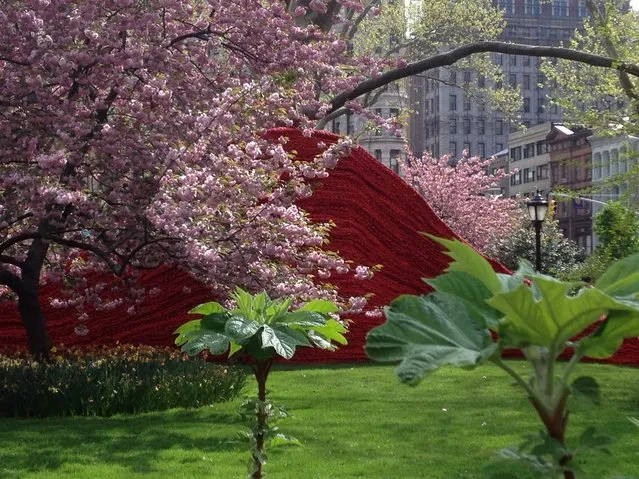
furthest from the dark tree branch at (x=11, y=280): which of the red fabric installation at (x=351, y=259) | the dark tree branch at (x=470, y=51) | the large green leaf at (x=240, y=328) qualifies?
the dark tree branch at (x=470, y=51)

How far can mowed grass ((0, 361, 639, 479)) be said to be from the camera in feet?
29.5

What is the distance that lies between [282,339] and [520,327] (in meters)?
2.54

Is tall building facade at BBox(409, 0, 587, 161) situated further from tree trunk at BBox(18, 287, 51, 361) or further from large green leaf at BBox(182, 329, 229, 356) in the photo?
large green leaf at BBox(182, 329, 229, 356)

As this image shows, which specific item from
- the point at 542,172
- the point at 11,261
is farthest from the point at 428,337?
the point at 542,172

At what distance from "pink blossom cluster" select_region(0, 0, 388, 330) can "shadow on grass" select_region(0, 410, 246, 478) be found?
5.26ft

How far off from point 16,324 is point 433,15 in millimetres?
25875

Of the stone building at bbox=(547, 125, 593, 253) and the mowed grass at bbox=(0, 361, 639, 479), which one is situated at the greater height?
the stone building at bbox=(547, 125, 593, 253)

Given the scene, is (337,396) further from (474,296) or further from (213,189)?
(474,296)

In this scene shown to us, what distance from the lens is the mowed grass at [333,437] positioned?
8.98m

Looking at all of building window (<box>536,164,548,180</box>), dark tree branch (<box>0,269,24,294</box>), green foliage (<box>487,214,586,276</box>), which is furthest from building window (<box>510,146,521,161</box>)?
dark tree branch (<box>0,269,24,294</box>)

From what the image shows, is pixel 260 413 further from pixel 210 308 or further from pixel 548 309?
pixel 548 309

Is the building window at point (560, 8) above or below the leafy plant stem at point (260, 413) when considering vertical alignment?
above

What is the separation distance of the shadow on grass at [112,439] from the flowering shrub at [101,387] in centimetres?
18

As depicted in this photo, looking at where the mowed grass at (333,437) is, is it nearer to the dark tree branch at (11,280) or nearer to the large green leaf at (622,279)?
the dark tree branch at (11,280)
